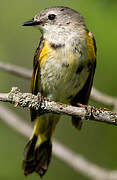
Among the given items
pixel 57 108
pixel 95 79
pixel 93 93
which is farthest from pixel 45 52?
pixel 95 79

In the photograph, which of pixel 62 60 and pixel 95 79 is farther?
pixel 95 79

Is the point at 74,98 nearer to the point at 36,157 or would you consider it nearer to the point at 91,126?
the point at 36,157

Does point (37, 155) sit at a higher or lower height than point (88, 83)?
lower

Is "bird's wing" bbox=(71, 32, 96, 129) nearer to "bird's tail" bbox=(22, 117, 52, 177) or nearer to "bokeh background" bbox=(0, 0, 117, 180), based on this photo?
"bokeh background" bbox=(0, 0, 117, 180)

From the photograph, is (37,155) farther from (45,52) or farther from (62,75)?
(45,52)

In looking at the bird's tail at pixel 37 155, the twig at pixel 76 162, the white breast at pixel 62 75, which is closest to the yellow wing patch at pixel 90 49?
the white breast at pixel 62 75

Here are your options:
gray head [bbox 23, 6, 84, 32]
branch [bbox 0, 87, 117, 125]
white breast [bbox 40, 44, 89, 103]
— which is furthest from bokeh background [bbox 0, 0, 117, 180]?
branch [bbox 0, 87, 117, 125]

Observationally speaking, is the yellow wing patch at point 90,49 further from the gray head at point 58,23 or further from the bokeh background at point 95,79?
the bokeh background at point 95,79
